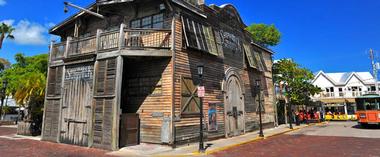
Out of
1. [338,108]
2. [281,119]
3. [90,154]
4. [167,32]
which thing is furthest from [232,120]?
[338,108]

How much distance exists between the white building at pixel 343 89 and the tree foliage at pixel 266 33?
1273 cm

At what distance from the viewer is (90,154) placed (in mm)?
9727

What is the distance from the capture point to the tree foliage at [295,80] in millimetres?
27125

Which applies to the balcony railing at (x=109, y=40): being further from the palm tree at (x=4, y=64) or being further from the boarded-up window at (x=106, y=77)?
the palm tree at (x=4, y=64)

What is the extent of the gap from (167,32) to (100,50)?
11.5 ft

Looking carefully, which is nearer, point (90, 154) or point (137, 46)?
point (90, 154)

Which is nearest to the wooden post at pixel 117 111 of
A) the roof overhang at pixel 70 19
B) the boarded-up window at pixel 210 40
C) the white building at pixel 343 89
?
the boarded-up window at pixel 210 40

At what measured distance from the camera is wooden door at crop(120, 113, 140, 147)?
36.8 ft

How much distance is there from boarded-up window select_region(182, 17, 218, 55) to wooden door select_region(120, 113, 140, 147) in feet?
15.4

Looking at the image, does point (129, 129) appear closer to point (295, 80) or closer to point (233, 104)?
point (233, 104)

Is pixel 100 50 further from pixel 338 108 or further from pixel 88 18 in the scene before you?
pixel 338 108

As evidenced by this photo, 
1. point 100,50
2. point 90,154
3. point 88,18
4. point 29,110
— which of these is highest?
point 88,18

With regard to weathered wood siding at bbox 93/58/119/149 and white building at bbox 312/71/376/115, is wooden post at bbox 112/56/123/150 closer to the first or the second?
weathered wood siding at bbox 93/58/119/149

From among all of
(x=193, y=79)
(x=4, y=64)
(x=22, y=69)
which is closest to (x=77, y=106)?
(x=193, y=79)
